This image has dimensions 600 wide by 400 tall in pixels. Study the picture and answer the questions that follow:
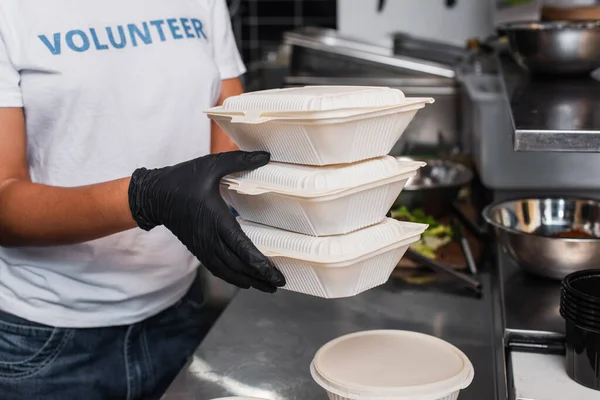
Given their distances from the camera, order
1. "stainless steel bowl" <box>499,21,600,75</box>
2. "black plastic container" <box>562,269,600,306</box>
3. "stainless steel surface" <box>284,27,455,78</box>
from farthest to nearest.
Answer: "stainless steel surface" <box>284,27,455,78</box> → "stainless steel bowl" <box>499,21,600,75</box> → "black plastic container" <box>562,269,600,306</box>

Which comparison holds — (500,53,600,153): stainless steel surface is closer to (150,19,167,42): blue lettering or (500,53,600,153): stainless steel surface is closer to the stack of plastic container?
the stack of plastic container

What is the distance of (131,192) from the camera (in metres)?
1.33

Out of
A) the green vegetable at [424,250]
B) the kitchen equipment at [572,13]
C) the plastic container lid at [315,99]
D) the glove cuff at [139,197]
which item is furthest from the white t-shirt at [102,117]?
the kitchen equipment at [572,13]

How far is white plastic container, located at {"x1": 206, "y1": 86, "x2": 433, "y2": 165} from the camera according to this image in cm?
114

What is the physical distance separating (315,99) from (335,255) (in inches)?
9.5

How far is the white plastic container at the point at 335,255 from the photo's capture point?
119cm

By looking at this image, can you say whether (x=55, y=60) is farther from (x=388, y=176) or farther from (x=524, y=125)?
(x=524, y=125)

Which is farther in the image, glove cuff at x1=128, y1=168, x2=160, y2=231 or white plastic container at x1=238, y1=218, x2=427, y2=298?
glove cuff at x1=128, y1=168, x2=160, y2=231

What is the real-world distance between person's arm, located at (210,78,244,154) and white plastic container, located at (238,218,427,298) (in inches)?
25.3

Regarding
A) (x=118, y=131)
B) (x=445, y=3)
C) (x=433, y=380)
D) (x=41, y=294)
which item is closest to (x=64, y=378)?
(x=41, y=294)

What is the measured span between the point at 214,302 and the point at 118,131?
2.50 feet

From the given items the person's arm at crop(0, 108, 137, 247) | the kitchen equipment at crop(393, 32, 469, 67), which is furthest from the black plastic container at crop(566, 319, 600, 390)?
the kitchen equipment at crop(393, 32, 469, 67)

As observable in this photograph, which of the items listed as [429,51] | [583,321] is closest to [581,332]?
[583,321]

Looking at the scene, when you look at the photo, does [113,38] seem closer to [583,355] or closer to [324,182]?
[324,182]
